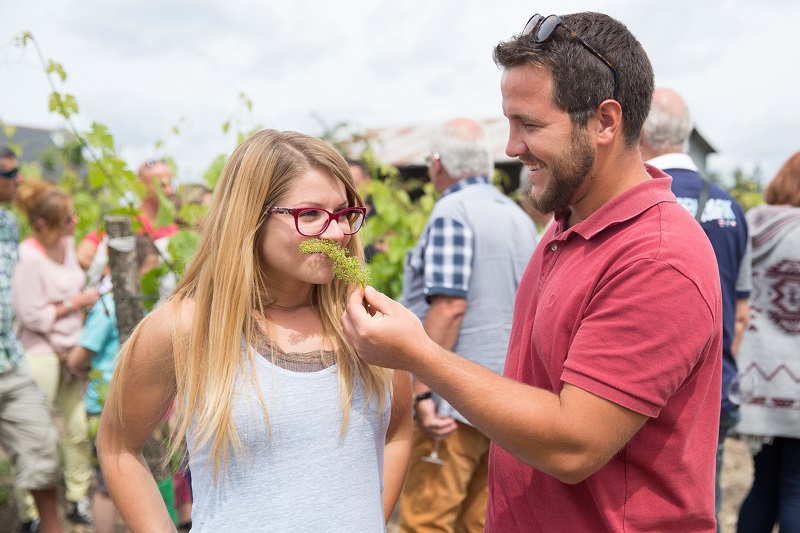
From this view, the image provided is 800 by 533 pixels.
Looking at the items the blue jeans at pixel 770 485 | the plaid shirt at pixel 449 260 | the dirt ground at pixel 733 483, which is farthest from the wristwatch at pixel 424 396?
the blue jeans at pixel 770 485

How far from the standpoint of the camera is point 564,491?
1589 mm

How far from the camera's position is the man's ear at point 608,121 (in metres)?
1.58

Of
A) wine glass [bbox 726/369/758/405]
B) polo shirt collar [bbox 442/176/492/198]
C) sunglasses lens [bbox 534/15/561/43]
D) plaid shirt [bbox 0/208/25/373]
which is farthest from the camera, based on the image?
plaid shirt [bbox 0/208/25/373]

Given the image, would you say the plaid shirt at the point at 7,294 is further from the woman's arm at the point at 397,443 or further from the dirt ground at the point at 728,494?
the woman's arm at the point at 397,443

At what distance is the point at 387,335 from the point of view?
1.51m

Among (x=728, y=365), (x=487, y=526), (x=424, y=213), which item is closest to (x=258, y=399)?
(x=487, y=526)

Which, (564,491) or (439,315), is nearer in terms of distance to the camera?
(564,491)

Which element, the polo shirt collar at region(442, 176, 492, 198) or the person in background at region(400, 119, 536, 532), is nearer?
the person in background at region(400, 119, 536, 532)

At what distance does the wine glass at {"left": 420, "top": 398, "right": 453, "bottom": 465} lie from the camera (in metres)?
3.36

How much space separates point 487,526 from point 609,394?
2.20ft

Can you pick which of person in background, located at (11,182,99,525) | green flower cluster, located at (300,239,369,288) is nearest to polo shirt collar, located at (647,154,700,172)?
green flower cluster, located at (300,239,369,288)

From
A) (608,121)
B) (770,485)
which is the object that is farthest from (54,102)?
(770,485)

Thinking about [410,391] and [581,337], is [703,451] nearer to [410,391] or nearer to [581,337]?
[581,337]

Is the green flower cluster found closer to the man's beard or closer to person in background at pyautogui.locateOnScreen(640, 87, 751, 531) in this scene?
the man's beard
